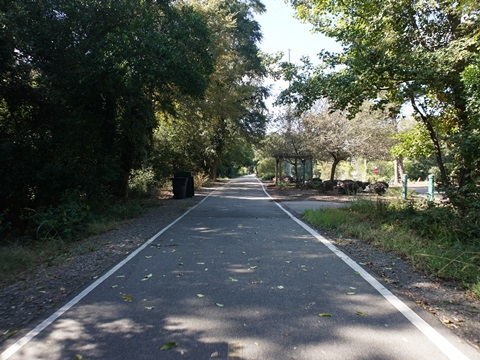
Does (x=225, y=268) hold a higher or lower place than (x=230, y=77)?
lower

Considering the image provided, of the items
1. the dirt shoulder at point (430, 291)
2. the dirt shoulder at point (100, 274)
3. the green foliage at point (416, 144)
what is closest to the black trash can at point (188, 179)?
the green foliage at point (416, 144)

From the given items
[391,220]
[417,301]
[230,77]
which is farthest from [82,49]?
[230,77]

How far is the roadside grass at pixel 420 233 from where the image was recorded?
586 centimetres

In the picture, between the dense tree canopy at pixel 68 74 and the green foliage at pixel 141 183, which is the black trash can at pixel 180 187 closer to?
the green foliage at pixel 141 183

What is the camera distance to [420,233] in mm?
8984

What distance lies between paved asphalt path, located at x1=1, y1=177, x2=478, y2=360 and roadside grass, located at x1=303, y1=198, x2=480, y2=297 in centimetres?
124

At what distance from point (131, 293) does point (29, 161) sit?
7863mm

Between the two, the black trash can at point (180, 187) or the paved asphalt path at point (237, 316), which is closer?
the paved asphalt path at point (237, 316)

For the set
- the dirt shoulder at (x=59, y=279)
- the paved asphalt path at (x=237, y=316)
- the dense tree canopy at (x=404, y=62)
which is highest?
the dense tree canopy at (x=404, y=62)

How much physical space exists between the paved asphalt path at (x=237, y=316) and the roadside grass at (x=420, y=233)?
1.24 metres

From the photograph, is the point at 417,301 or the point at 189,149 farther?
the point at 189,149

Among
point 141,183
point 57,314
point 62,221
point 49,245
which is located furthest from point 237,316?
point 141,183

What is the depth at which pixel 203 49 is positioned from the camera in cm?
1319

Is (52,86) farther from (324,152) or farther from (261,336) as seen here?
(324,152)
